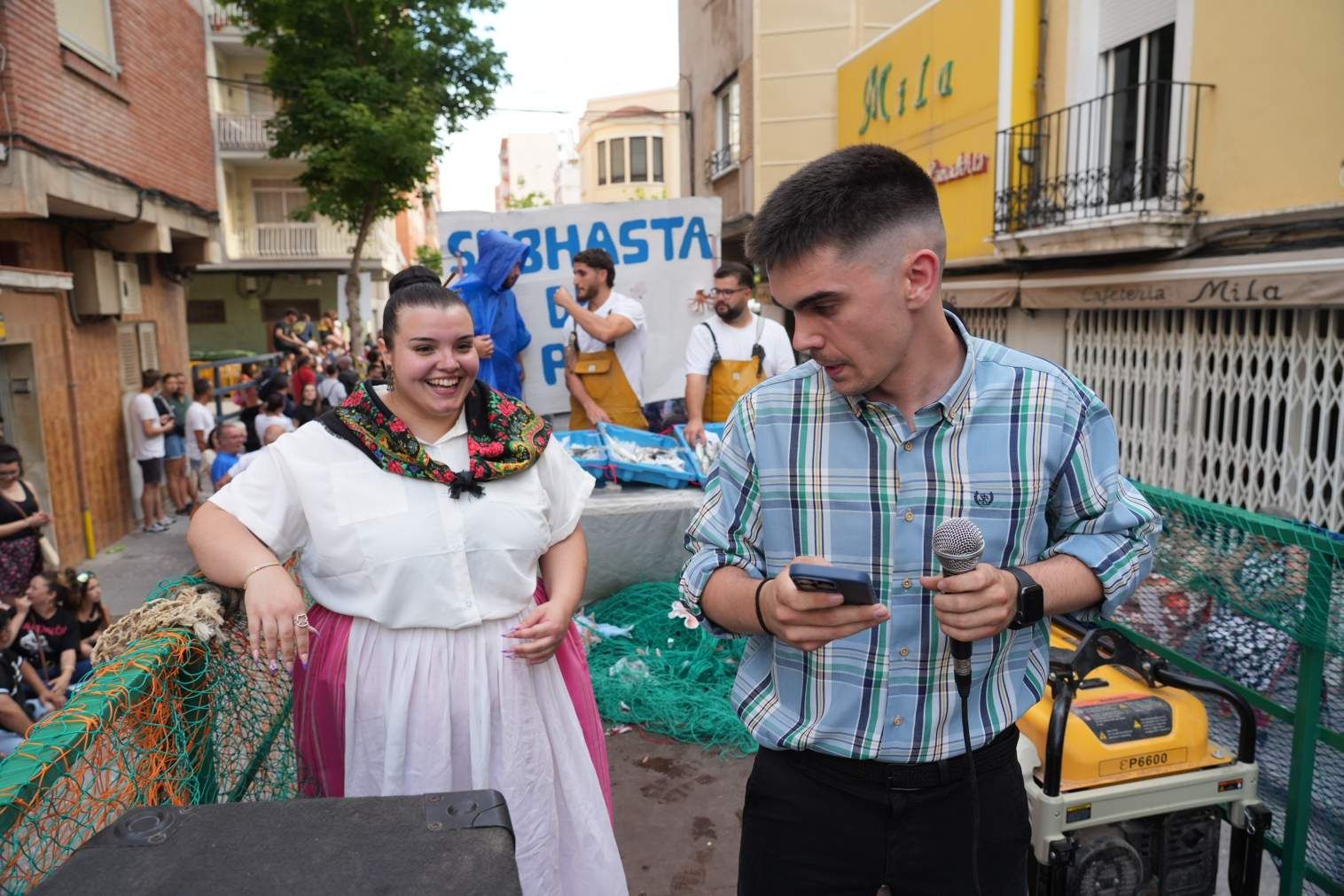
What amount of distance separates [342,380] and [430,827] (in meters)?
12.4

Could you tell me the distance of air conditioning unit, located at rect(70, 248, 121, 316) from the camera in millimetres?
9516

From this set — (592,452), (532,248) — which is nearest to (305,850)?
(592,452)

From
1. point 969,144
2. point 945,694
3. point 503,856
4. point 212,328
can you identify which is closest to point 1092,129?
point 969,144

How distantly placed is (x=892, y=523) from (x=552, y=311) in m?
4.93

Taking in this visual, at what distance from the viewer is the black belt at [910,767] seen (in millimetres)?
1728

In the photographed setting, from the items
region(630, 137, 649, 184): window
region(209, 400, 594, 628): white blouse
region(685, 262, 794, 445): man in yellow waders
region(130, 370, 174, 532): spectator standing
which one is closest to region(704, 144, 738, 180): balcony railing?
region(130, 370, 174, 532): spectator standing

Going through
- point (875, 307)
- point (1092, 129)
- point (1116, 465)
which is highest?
point (1092, 129)

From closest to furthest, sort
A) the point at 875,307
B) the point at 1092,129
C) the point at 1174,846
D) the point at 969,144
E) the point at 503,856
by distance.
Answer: the point at 503,856, the point at 875,307, the point at 1174,846, the point at 1092,129, the point at 969,144

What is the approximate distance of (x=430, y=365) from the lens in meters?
2.25

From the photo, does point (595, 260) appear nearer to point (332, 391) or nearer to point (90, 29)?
point (90, 29)

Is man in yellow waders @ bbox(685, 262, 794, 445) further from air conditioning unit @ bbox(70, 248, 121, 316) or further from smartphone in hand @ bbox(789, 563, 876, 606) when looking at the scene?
air conditioning unit @ bbox(70, 248, 121, 316)

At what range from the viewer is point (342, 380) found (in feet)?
42.3

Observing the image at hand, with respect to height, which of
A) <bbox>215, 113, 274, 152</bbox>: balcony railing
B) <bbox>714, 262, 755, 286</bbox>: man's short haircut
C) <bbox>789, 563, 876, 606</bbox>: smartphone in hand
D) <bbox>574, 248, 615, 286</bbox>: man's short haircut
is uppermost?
<bbox>215, 113, 274, 152</bbox>: balcony railing

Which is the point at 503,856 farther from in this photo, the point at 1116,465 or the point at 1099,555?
the point at 1116,465
